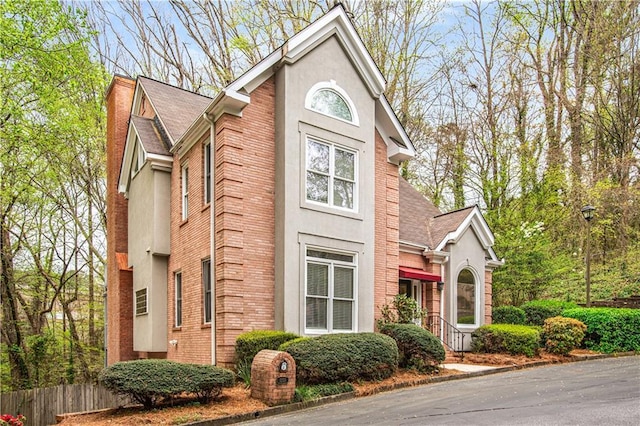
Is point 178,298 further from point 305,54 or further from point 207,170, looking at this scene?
point 305,54

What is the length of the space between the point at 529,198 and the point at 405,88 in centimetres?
849

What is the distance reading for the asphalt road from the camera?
7953mm

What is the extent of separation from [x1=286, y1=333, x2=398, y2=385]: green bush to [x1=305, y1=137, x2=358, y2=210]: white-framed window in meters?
3.74

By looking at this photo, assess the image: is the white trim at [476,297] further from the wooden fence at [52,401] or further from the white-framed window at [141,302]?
the wooden fence at [52,401]

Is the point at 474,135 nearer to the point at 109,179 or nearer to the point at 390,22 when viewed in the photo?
the point at 390,22

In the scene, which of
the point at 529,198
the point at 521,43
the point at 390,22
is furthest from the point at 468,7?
the point at 529,198

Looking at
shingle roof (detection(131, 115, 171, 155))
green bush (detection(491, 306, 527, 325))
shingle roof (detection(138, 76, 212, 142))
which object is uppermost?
shingle roof (detection(138, 76, 212, 142))

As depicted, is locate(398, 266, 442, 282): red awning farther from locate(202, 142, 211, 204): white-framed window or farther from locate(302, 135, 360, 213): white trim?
locate(202, 142, 211, 204): white-framed window

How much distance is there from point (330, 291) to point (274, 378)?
4047 millimetres

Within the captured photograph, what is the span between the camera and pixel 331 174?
14.2m

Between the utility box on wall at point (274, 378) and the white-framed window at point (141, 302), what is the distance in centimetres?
709

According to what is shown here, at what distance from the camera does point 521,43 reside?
102 feet

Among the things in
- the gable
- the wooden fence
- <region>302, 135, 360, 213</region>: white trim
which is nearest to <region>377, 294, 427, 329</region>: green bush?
<region>302, 135, 360, 213</region>: white trim

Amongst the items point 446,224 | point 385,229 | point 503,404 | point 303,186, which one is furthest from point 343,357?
point 446,224
